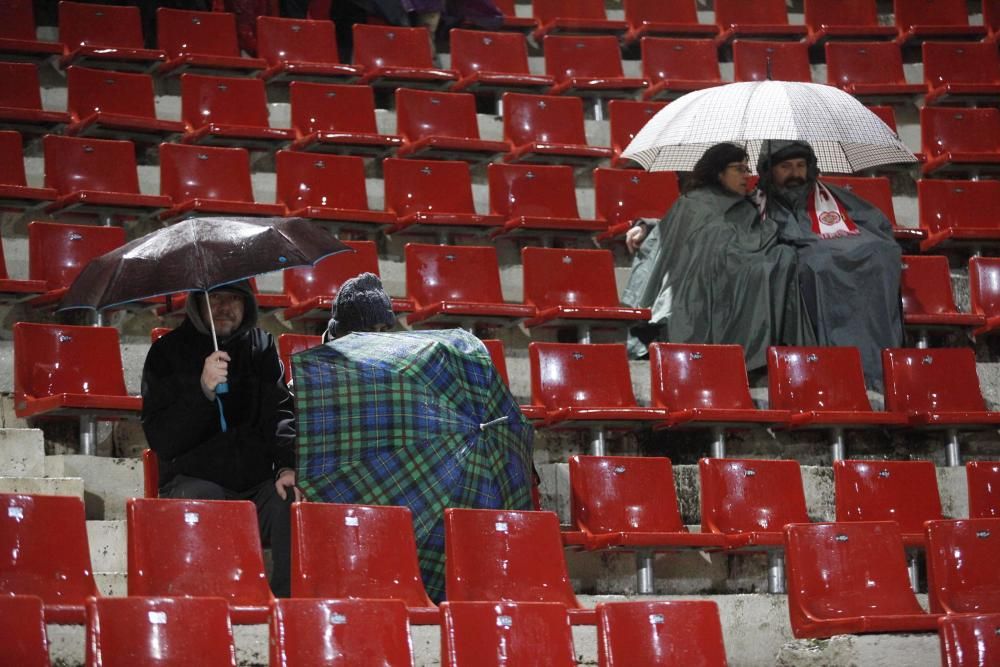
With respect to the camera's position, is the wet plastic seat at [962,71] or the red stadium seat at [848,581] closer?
the red stadium seat at [848,581]

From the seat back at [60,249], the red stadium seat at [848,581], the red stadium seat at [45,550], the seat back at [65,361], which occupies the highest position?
the seat back at [60,249]

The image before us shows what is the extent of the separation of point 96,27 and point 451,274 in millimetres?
2046

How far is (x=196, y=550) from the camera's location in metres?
3.02

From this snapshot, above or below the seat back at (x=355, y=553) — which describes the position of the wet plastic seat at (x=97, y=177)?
above

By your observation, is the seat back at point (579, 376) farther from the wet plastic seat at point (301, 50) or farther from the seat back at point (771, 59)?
the seat back at point (771, 59)

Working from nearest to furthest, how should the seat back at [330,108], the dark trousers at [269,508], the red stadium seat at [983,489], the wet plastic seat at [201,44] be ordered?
the dark trousers at [269,508], the red stadium seat at [983,489], the seat back at [330,108], the wet plastic seat at [201,44]

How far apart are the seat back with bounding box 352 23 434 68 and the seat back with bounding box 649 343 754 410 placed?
7.73 ft

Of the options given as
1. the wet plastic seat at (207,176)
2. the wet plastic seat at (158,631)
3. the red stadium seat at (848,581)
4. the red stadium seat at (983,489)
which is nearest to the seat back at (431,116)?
the wet plastic seat at (207,176)

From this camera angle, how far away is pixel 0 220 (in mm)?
5133

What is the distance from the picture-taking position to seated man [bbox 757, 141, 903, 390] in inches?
195

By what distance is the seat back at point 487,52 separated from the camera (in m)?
6.59

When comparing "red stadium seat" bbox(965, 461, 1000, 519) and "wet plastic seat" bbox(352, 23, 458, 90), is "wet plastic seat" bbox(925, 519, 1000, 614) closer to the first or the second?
"red stadium seat" bbox(965, 461, 1000, 519)

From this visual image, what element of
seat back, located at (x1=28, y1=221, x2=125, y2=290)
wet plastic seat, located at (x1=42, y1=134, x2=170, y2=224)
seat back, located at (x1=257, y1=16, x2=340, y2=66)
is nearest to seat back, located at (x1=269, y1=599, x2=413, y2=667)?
seat back, located at (x1=28, y1=221, x2=125, y2=290)

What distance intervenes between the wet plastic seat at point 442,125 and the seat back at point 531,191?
0.30 m
